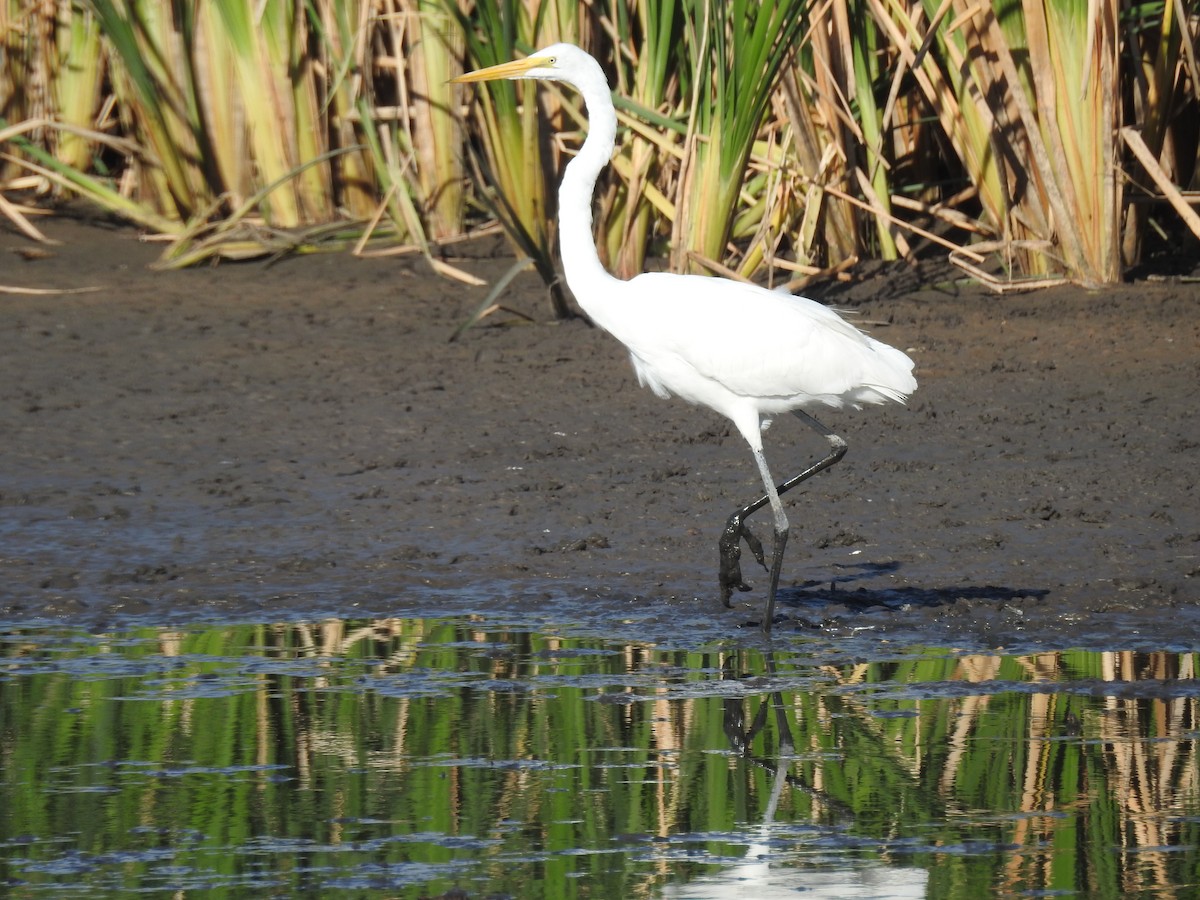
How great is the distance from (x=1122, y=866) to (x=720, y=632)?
212 cm

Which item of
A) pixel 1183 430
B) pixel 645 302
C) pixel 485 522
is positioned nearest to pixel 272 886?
pixel 645 302

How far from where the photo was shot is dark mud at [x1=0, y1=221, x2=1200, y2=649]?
580 cm

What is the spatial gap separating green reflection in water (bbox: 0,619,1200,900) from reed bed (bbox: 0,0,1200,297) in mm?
4088

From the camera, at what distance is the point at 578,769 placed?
13.4ft

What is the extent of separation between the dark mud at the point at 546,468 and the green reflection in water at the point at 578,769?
0.50 meters

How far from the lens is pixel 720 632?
17.9 ft

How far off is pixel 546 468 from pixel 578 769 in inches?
127

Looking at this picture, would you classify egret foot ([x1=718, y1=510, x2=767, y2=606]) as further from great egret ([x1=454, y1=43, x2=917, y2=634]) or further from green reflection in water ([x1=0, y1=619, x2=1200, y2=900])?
green reflection in water ([x1=0, y1=619, x2=1200, y2=900])

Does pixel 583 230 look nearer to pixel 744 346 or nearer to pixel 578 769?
pixel 744 346

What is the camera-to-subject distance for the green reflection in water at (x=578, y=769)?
346 cm

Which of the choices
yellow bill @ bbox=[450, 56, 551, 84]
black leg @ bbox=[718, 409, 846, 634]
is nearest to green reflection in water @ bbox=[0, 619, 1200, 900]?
A: black leg @ bbox=[718, 409, 846, 634]

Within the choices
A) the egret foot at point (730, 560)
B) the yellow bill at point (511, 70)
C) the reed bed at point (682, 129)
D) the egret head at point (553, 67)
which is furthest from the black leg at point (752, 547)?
the reed bed at point (682, 129)

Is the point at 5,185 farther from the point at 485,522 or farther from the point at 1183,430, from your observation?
the point at 1183,430

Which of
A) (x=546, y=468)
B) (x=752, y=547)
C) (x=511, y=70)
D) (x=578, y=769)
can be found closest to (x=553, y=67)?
(x=511, y=70)
